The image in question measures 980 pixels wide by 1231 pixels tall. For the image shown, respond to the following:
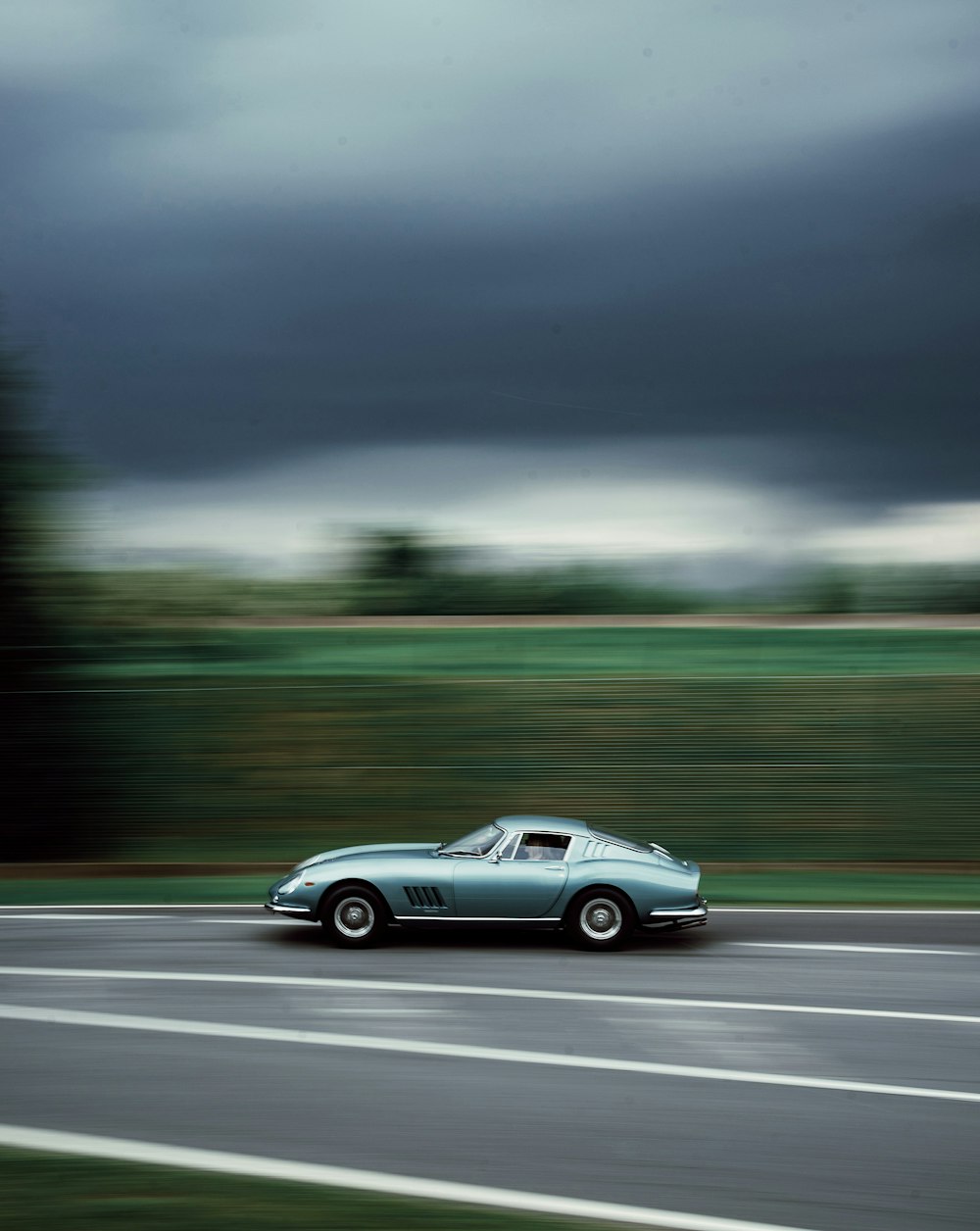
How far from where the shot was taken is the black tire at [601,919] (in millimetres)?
10516

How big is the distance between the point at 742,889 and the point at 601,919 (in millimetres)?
4692

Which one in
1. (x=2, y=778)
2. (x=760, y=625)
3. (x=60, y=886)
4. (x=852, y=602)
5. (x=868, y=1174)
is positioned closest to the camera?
(x=868, y=1174)

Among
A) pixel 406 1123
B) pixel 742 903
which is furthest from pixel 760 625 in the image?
pixel 406 1123

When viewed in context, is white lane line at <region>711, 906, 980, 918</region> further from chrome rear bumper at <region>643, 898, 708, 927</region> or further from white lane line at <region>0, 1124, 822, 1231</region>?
white lane line at <region>0, 1124, 822, 1231</region>

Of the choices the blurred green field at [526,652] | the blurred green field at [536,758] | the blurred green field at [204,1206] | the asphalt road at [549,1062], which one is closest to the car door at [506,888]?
the asphalt road at [549,1062]

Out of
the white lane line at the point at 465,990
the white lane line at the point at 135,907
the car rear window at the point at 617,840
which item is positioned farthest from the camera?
the white lane line at the point at 135,907

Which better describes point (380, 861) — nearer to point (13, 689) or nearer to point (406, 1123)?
point (406, 1123)

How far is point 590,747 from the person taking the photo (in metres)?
16.4

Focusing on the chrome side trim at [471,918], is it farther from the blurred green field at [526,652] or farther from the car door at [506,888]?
the blurred green field at [526,652]

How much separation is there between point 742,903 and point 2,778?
29.9 ft

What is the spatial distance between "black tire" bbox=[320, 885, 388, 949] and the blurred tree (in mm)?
6827

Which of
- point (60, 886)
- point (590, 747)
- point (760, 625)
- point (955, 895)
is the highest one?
point (760, 625)

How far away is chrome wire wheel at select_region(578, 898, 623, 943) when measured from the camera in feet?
34.6

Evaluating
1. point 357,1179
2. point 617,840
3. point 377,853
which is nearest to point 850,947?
point 617,840
